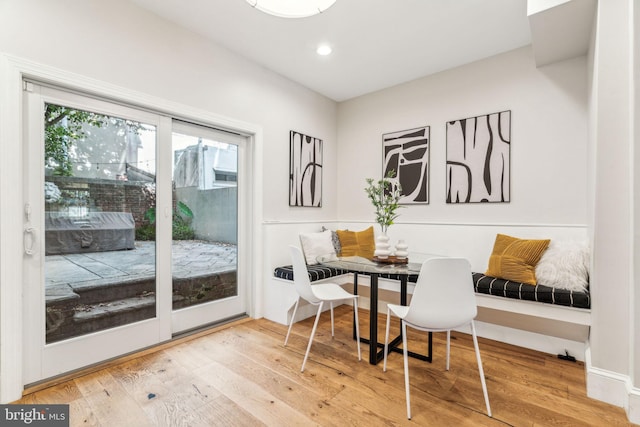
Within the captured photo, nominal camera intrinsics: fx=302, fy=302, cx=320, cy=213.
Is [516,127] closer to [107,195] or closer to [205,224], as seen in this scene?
[205,224]

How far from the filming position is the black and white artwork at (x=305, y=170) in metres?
3.74

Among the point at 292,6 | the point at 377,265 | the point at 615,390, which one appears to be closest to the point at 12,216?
the point at 292,6

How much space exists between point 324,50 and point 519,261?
2.67 meters

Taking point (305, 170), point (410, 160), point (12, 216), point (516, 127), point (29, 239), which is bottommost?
point (29, 239)

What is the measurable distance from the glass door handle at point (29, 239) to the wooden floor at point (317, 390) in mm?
899

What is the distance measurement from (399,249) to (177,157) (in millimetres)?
2161

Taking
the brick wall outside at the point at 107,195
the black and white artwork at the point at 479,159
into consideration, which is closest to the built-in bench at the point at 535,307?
the black and white artwork at the point at 479,159

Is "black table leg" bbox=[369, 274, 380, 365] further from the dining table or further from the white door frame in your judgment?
the white door frame

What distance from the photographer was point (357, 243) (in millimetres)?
3701

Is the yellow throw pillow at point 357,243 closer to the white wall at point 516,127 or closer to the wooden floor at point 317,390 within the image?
the white wall at point 516,127

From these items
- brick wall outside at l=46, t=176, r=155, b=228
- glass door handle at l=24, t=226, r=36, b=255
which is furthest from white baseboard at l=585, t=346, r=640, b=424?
glass door handle at l=24, t=226, r=36, b=255

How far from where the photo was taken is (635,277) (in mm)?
1703

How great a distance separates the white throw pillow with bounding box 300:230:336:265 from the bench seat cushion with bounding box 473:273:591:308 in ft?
5.14

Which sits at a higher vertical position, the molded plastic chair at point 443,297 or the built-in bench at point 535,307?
the molded plastic chair at point 443,297
